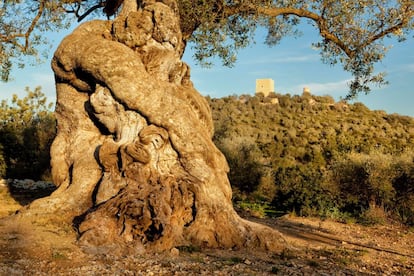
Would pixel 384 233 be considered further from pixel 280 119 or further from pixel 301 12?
pixel 280 119

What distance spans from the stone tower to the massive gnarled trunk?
50.6m

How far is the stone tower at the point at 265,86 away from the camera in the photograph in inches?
2345

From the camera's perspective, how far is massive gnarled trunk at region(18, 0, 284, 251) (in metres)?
7.33

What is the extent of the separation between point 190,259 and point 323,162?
80.6 ft

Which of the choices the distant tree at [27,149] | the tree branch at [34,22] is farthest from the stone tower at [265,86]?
the tree branch at [34,22]

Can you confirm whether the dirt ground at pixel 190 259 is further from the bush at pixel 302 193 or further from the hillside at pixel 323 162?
the hillside at pixel 323 162

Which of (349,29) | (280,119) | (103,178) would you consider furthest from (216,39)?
(280,119)

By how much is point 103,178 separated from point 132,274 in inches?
131

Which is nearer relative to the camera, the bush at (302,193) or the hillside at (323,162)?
the bush at (302,193)

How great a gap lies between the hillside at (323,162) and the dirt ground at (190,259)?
18.1ft

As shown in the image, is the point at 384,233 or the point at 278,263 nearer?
the point at 278,263

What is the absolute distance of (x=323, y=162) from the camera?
29.5 m

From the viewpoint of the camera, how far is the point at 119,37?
907 cm

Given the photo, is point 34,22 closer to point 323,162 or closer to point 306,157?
point 323,162
